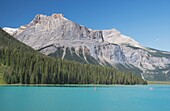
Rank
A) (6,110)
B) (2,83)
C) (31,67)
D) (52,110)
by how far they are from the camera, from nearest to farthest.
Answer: (6,110)
(52,110)
(2,83)
(31,67)

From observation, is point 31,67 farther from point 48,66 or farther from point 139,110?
point 139,110

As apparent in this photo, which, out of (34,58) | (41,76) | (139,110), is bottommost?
(139,110)

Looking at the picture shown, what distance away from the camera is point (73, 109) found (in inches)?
2207

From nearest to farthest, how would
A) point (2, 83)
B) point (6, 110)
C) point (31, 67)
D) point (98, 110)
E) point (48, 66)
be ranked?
point (6, 110), point (98, 110), point (2, 83), point (31, 67), point (48, 66)

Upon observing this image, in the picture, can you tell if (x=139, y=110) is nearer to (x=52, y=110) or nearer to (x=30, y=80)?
(x=52, y=110)

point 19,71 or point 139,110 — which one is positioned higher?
point 19,71

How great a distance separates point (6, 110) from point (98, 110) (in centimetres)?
1765

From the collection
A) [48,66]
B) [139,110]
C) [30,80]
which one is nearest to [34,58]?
[48,66]

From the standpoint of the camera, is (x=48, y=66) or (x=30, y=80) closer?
(x=30, y=80)

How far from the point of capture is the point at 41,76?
18462cm

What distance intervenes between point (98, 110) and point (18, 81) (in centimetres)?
12047

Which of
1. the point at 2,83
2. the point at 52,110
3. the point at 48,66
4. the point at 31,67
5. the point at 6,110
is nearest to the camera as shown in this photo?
the point at 6,110

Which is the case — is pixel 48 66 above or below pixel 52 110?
above

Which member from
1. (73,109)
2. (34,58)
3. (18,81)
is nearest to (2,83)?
(18,81)
